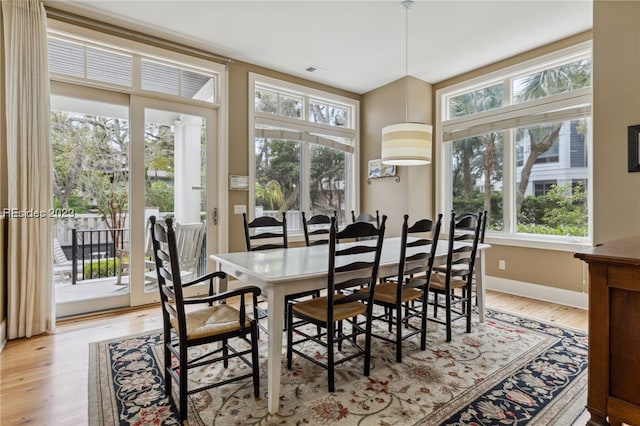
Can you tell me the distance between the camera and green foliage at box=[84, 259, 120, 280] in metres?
3.77

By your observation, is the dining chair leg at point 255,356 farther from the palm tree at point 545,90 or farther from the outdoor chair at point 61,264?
the palm tree at point 545,90

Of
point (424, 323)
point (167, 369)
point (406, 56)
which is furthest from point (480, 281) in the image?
point (406, 56)

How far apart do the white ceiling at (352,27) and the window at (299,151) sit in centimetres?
52

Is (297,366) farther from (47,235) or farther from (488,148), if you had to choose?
(488,148)

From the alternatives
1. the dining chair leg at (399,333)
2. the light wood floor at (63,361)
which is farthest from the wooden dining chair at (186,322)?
the dining chair leg at (399,333)

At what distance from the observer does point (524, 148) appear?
4168 millimetres

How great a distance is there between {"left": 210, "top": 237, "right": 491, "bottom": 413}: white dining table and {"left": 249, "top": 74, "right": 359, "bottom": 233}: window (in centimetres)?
208

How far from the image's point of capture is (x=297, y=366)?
2.32 metres

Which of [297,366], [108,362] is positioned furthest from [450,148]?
[108,362]

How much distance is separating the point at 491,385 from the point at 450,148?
3.60 metres

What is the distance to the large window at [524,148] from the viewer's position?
3.71m

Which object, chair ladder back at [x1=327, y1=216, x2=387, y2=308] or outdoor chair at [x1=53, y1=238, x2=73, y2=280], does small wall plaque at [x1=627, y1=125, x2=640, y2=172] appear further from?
outdoor chair at [x1=53, y1=238, x2=73, y2=280]

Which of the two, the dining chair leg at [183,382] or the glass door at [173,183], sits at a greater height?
the glass door at [173,183]

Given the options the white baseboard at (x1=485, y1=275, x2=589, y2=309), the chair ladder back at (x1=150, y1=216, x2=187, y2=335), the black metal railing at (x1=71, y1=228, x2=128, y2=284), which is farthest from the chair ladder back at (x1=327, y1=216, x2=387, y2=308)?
the white baseboard at (x1=485, y1=275, x2=589, y2=309)
